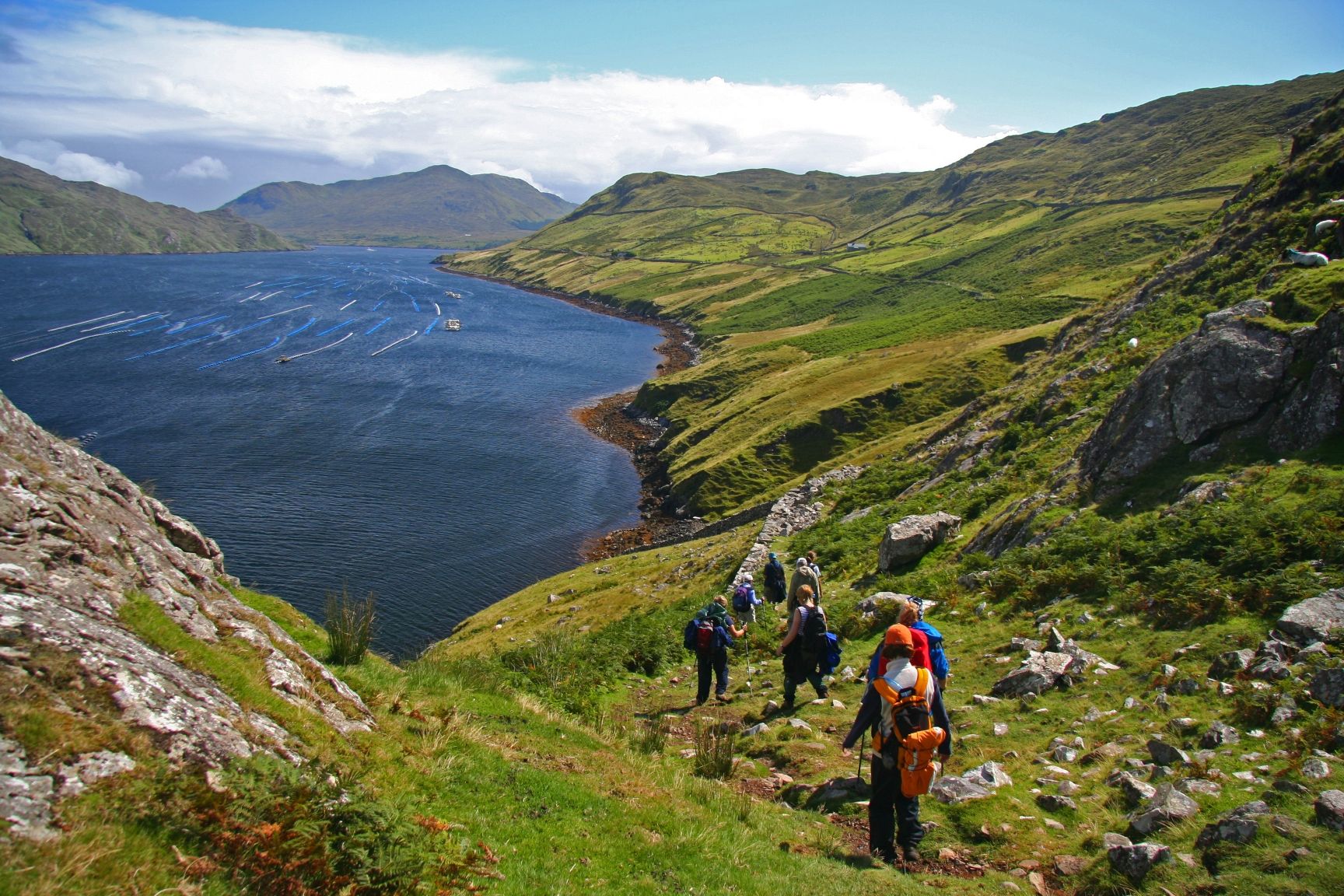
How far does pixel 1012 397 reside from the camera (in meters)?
41.5

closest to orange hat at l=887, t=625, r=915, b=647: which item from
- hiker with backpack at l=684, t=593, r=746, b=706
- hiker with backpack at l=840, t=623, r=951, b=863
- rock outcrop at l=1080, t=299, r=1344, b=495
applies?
hiker with backpack at l=840, t=623, r=951, b=863

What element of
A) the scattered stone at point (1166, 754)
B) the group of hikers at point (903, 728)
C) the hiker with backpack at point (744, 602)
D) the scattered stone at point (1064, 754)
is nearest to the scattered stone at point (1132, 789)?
the scattered stone at point (1166, 754)

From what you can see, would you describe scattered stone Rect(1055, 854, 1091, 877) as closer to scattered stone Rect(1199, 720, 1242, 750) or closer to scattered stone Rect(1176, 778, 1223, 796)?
Result: scattered stone Rect(1176, 778, 1223, 796)

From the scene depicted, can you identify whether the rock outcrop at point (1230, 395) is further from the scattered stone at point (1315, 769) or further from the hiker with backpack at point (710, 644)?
the hiker with backpack at point (710, 644)

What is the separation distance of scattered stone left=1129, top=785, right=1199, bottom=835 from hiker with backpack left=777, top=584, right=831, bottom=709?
7.18 meters

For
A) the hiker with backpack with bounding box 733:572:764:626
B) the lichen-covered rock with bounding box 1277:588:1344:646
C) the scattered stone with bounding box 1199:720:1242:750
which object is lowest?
the hiker with backpack with bounding box 733:572:764:626

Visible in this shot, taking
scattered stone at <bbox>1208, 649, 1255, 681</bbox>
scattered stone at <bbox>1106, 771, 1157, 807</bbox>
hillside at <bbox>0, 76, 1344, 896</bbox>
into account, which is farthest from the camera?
scattered stone at <bbox>1208, 649, 1255, 681</bbox>

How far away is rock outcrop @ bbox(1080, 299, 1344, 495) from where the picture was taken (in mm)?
17953

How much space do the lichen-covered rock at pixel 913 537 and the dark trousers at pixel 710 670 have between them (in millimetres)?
9114

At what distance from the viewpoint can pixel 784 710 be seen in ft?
55.2

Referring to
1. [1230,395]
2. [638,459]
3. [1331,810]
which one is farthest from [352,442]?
[1331,810]

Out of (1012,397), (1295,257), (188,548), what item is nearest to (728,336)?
(1012,397)

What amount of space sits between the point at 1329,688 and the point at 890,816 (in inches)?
258

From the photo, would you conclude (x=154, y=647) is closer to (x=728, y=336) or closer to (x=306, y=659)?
(x=306, y=659)
